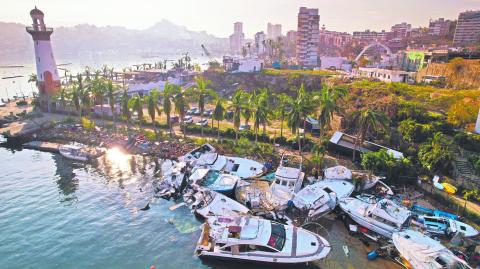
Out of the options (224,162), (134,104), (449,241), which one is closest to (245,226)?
(224,162)

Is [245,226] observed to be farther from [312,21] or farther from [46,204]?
[312,21]

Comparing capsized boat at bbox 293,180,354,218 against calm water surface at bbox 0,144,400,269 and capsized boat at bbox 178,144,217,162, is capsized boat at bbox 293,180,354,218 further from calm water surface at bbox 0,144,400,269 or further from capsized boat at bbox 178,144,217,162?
capsized boat at bbox 178,144,217,162

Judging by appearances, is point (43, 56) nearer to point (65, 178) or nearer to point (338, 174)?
point (65, 178)

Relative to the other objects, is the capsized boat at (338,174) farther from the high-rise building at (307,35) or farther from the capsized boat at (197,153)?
the high-rise building at (307,35)

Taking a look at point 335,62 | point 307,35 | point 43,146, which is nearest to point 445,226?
point 43,146

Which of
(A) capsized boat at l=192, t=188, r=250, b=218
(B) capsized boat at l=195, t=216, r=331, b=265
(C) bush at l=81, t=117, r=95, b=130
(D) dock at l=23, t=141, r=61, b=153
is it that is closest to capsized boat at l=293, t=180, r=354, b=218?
(B) capsized boat at l=195, t=216, r=331, b=265

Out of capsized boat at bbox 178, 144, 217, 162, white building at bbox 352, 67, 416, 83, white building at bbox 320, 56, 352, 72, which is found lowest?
capsized boat at bbox 178, 144, 217, 162
